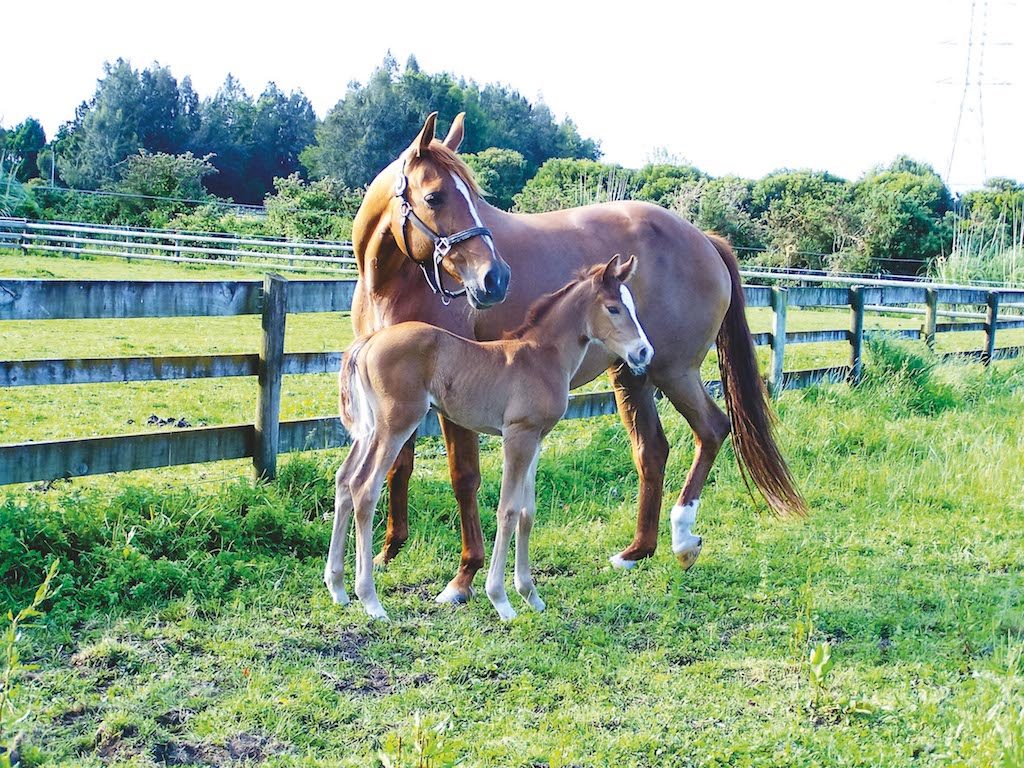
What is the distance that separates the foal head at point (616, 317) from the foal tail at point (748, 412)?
166 cm

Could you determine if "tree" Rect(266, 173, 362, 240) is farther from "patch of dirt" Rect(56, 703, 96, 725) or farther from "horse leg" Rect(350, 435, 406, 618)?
"patch of dirt" Rect(56, 703, 96, 725)

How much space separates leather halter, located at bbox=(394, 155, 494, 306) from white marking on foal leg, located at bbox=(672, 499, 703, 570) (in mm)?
1794

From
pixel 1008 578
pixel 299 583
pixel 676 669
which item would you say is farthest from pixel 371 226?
pixel 1008 578

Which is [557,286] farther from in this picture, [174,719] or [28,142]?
[28,142]

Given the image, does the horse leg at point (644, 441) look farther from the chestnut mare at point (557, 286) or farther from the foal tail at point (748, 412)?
the foal tail at point (748, 412)

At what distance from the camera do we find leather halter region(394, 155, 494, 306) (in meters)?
4.26

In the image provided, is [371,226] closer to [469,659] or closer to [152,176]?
[469,659]

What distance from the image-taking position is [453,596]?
438 cm

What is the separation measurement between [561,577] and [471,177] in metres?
2.17

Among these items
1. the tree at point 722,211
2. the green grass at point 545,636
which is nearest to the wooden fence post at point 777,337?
the green grass at point 545,636

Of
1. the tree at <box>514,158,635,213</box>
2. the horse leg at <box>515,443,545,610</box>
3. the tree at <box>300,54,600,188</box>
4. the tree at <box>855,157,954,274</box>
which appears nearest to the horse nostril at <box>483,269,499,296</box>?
the horse leg at <box>515,443,545,610</box>

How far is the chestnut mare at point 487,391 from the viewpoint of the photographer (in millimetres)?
4176

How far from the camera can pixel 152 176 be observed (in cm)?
3841

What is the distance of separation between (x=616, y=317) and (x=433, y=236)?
3.21ft
